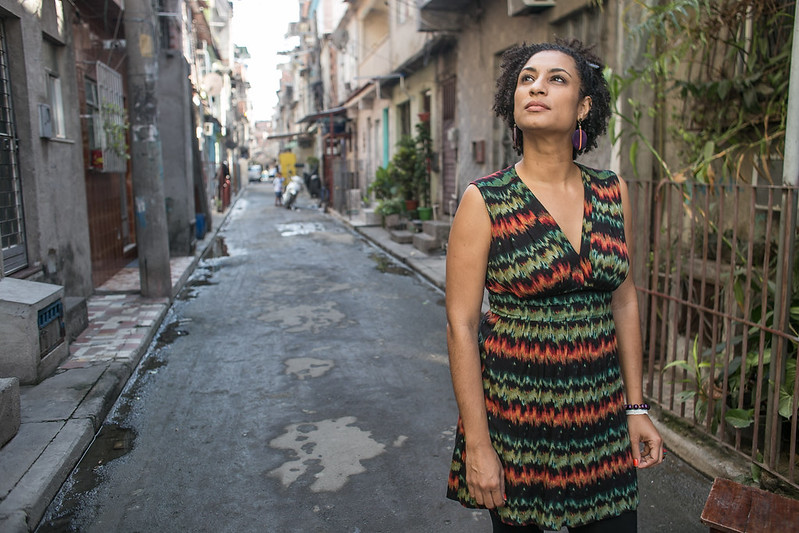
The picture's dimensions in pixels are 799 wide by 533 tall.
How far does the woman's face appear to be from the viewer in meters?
2.07

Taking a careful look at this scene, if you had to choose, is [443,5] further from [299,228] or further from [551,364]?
[551,364]

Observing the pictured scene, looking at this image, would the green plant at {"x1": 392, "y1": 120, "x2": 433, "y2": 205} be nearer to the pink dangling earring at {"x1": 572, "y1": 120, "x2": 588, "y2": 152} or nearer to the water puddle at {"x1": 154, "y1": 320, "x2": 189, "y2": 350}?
the water puddle at {"x1": 154, "y1": 320, "x2": 189, "y2": 350}

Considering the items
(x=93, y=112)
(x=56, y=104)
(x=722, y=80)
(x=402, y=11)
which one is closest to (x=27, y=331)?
(x=56, y=104)

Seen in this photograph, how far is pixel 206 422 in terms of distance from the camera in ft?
16.1

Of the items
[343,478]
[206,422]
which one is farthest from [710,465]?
[206,422]

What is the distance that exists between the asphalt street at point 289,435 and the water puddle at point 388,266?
108 inches

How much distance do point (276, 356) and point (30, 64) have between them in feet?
12.0

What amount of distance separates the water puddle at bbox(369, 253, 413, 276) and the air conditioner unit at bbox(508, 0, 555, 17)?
439 cm

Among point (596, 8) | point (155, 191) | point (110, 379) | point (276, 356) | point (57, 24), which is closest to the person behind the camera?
point (110, 379)

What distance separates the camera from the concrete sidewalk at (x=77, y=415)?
3639mm

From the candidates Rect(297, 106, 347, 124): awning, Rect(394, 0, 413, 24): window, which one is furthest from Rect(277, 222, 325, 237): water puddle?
Rect(297, 106, 347, 124): awning

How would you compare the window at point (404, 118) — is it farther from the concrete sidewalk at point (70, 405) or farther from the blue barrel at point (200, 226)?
the concrete sidewalk at point (70, 405)

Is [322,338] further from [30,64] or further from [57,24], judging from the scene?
[57,24]

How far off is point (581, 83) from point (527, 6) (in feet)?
24.8
